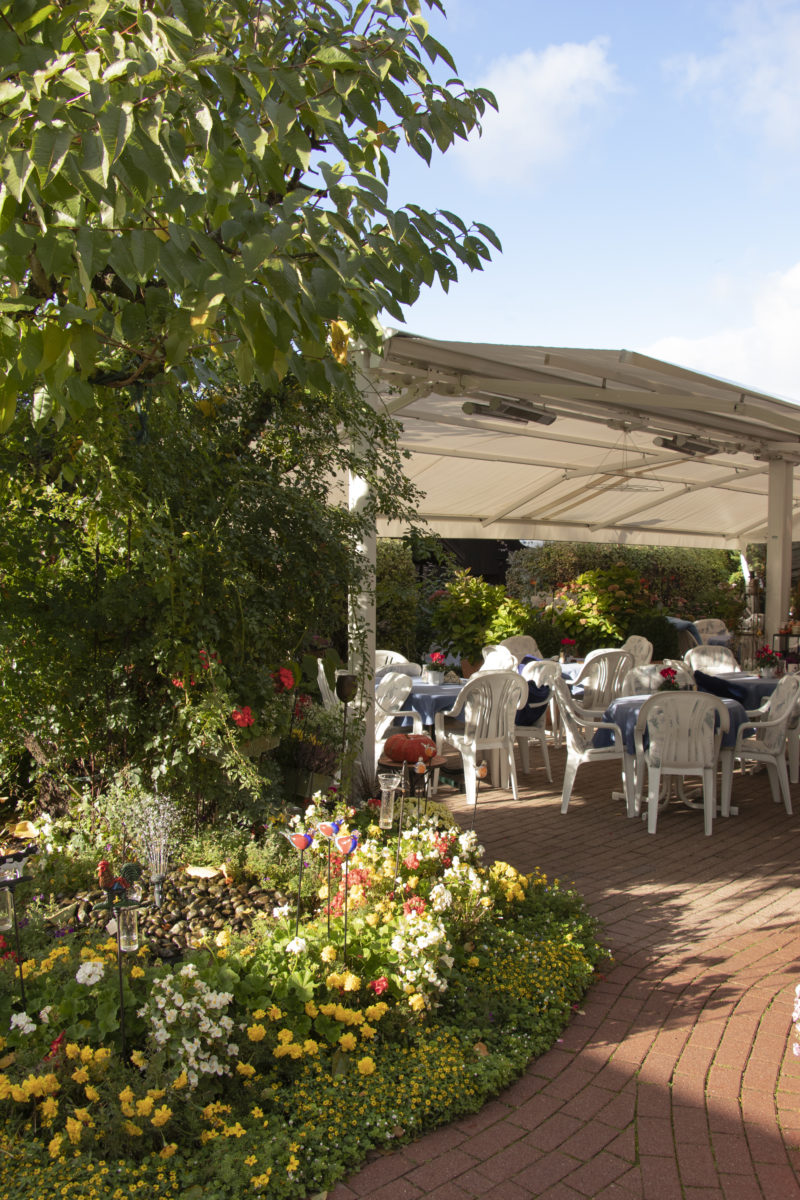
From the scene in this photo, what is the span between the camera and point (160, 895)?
365 cm

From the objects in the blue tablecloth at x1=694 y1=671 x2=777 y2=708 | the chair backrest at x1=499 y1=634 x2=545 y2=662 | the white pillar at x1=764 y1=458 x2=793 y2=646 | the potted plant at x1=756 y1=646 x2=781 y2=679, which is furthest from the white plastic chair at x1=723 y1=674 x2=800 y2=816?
the white pillar at x1=764 y1=458 x2=793 y2=646

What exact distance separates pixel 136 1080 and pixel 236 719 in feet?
5.07

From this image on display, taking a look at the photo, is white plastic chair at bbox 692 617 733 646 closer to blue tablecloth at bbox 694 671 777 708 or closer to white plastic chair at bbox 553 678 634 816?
blue tablecloth at bbox 694 671 777 708

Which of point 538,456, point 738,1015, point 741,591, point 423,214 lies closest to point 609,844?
point 738,1015

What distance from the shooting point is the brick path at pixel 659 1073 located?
2.25 m

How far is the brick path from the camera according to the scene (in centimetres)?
225

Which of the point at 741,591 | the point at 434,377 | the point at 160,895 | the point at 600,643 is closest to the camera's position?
the point at 160,895

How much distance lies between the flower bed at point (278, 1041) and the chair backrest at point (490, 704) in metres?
2.66

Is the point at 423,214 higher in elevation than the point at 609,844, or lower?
higher

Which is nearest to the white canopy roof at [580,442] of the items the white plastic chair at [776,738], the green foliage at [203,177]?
the white plastic chair at [776,738]

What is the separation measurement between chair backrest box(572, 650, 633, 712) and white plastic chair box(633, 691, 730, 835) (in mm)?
2593

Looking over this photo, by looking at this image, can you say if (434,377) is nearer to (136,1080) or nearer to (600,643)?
(136,1080)

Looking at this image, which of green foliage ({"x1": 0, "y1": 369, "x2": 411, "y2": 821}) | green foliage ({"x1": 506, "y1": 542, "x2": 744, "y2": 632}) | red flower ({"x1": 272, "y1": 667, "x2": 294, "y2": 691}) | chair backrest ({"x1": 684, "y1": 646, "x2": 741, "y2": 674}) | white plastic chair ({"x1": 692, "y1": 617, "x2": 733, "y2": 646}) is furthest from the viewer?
green foliage ({"x1": 506, "y1": 542, "x2": 744, "y2": 632})

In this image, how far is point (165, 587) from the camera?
11.5 ft
